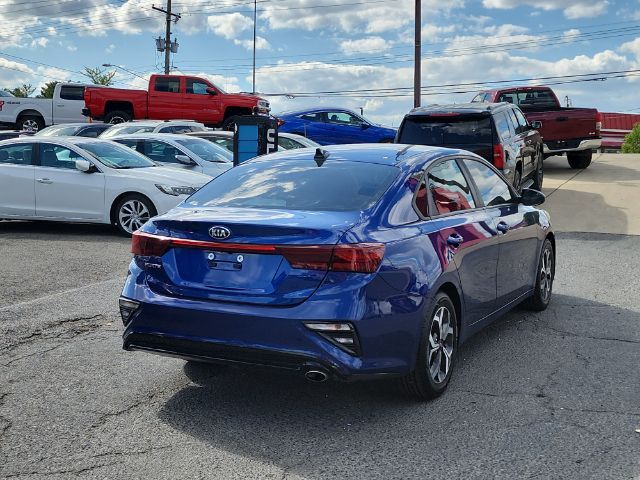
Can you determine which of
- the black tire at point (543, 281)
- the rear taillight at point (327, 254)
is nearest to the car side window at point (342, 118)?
the black tire at point (543, 281)

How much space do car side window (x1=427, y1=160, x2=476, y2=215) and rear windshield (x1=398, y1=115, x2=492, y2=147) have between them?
643 cm

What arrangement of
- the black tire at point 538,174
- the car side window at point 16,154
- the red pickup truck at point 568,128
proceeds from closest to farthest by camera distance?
the car side window at point 16,154
the black tire at point 538,174
the red pickup truck at point 568,128

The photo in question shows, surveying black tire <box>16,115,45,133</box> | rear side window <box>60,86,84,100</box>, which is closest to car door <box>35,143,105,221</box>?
black tire <box>16,115,45,133</box>

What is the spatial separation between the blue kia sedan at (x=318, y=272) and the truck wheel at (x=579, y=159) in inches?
661

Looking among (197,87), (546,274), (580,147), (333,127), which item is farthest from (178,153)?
(197,87)

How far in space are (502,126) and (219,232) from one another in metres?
9.15

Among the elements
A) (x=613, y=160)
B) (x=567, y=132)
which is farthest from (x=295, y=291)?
(x=613, y=160)

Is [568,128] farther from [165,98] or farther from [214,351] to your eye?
[214,351]

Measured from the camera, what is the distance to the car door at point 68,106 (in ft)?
102

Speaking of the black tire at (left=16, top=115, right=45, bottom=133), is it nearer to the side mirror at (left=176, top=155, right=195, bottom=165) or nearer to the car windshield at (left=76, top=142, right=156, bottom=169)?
the side mirror at (left=176, top=155, right=195, bottom=165)

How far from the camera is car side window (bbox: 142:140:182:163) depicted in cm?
1537

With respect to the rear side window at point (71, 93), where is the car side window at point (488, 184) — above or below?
below

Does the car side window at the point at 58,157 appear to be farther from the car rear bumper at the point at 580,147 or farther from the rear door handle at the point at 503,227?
the car rear bumper at the point at 580,147

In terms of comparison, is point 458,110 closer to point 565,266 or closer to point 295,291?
point 565,266
